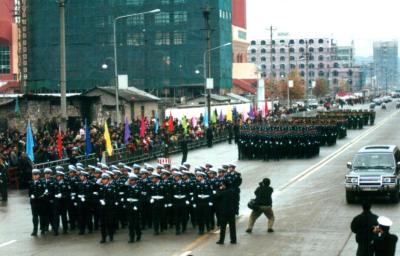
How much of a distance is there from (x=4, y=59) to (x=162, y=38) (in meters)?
20.4

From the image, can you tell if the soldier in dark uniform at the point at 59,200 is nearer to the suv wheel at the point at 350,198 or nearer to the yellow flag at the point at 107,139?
the suv wheel at the point at 350,198

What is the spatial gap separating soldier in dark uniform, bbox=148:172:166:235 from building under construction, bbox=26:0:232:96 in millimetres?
85015

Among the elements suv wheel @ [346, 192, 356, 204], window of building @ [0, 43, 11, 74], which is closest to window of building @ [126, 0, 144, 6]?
window of building @ [0, 43, 11, 74]

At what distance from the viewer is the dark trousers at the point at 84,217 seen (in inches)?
745

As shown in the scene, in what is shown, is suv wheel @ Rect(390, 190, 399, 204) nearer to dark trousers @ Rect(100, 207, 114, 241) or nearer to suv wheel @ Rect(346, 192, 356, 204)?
suv wheel @ Rect(346, 192, 356, 204)

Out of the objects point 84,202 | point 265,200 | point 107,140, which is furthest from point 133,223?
point 107,140

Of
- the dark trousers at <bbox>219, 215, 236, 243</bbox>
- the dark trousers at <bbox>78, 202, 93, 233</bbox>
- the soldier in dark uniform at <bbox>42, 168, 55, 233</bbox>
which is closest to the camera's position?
the dark trousers at <bbox>219, 215, 236, 243</bbox>

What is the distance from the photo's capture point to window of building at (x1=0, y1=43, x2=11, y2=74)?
330ft

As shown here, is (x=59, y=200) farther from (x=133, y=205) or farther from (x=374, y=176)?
(x=374, y=176)

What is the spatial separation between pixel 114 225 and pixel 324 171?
16188 millimetres

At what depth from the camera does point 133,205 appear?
17797mm

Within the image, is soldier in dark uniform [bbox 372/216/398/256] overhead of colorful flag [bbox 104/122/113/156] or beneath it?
beneath

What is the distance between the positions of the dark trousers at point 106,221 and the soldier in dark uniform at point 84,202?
1.00 meters

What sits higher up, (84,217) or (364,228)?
(364,228)
